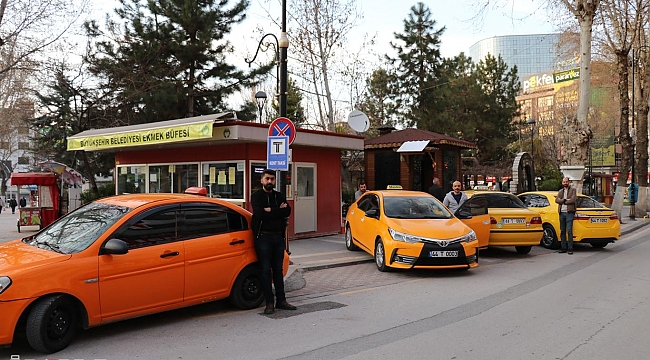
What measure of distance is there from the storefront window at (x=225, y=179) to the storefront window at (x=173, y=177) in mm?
516

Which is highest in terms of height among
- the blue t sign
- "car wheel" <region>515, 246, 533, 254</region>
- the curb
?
the blue t sign

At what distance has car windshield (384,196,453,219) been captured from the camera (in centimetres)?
1045

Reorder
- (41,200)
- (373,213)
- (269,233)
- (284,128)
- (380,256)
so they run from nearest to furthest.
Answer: (269,233)
(284,128)
(380,256)
(373,213)
(41,200)

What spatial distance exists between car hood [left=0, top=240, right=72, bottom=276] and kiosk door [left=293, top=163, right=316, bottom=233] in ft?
30.2

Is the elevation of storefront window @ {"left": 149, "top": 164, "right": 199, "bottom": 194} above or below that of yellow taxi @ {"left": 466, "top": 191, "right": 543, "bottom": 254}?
above

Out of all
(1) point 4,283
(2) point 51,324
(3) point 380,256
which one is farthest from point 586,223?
(1) point 4,283

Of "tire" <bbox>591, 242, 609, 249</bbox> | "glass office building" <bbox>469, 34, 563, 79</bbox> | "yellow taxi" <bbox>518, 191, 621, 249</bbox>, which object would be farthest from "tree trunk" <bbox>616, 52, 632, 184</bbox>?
"glass office building" <bbox>469, 34, 563, 79</bbox>

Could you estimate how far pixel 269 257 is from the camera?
22.3ft

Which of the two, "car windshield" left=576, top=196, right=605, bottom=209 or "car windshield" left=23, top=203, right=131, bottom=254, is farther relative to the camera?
"car windshield" left=576, top=196, right=605, bottom=209

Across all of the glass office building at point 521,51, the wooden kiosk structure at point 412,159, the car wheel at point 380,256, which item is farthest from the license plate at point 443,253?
the glass office building at point 521,51

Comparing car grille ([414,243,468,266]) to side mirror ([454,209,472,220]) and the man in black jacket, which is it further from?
the man in black jacket

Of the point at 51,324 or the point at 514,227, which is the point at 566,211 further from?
the point at 51,324

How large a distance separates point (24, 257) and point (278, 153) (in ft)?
14.0

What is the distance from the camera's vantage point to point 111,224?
584 centimetres
